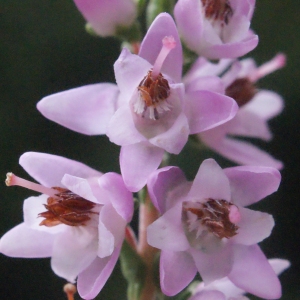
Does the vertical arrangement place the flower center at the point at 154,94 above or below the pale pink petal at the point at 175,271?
above

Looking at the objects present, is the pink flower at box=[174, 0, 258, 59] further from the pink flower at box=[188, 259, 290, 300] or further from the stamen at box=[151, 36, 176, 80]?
the pink flower at box=[188, 259, 290, 300]

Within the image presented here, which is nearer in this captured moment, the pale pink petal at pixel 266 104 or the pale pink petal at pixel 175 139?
the pale pink petal at pixel 175 139

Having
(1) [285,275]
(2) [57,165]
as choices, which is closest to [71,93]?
(2) [57,165]

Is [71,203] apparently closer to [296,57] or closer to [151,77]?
[151,77]

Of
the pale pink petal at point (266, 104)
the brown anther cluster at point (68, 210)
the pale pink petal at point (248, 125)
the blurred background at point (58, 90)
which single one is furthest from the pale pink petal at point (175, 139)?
the blurred background at point (58, 90)

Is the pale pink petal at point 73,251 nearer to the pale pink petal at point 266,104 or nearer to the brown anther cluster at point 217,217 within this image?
the brown anther cluster at point 217,217

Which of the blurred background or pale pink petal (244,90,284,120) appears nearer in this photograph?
pale pink petal (244,90,284,120)

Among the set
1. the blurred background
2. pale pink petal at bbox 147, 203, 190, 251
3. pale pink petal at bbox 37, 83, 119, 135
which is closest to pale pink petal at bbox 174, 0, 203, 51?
pale pink petal at bbox 37, 83, 119, 135
